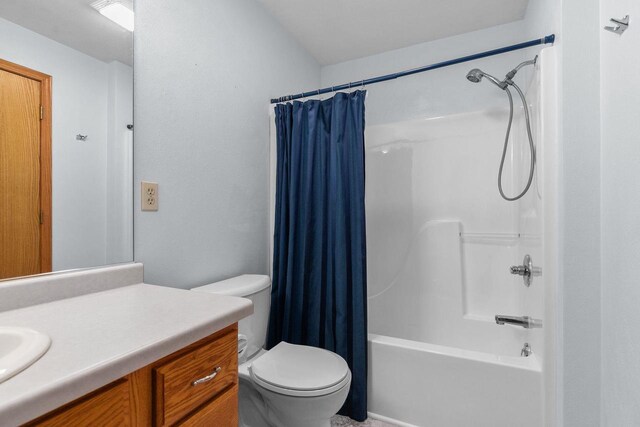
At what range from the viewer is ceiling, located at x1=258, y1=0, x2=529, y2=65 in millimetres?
1974

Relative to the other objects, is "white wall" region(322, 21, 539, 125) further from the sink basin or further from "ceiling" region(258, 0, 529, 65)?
the sink basin

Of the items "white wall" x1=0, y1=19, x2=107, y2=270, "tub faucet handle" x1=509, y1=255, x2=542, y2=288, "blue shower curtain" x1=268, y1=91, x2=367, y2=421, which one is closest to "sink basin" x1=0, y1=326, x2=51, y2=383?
"white wall" x1=0, y1=19, x2=107, y2=270

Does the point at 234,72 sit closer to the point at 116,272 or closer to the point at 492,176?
the point at 116,272

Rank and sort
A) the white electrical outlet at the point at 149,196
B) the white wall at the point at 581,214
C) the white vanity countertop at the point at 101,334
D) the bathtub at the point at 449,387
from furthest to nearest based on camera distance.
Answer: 1. the bathtub at the point at 449,387
2. the white electrical outlet at the point at 149,196
3. the white wall at the point at 581,214
4. the white vanity countertop at the point at 101,334

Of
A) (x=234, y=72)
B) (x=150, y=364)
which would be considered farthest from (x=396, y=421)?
(x=234, y=72)

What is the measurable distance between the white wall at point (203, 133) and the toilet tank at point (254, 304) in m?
0.13

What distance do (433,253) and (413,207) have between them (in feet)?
1.14

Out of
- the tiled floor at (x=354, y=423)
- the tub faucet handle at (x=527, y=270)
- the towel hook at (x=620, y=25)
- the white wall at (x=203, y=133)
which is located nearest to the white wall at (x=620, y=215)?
the towel hook at (x=620, y=25)

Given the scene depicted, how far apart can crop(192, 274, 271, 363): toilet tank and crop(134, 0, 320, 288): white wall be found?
0.13 metres

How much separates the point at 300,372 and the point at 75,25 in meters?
1.49

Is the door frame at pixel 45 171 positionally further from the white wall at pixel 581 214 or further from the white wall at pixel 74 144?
the white wall at pixel 581 214

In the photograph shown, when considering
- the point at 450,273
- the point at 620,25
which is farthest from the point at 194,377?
the point at 450,273

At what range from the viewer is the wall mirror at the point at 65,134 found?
912 mm

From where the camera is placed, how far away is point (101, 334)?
68cm
